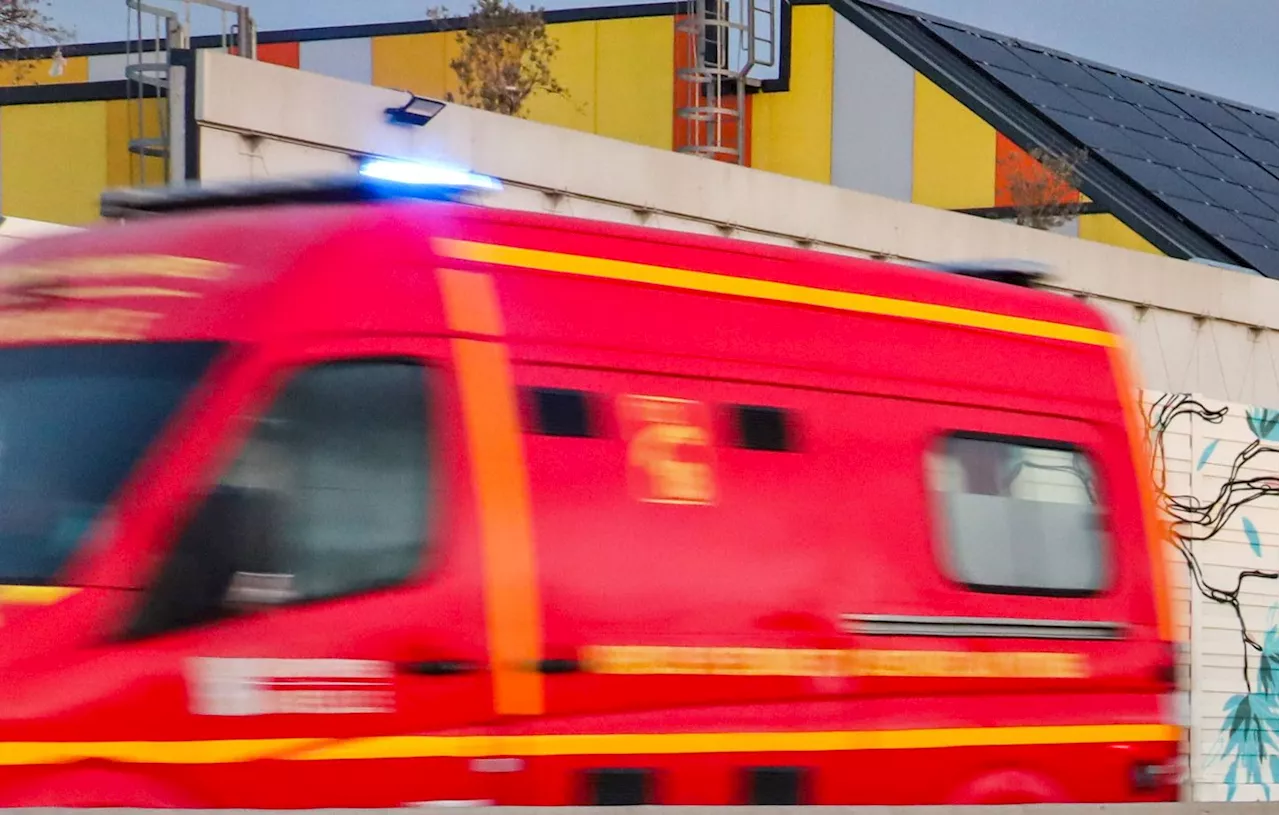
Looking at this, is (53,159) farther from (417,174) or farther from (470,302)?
(470,302)

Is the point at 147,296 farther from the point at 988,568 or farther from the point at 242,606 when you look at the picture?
the point at 988,568

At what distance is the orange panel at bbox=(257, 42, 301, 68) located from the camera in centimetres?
4916

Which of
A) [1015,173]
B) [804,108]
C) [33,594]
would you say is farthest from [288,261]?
[804,108]

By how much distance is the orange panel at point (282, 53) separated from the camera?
4916cm

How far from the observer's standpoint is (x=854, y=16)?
130 ft

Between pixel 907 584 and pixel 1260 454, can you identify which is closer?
pixel 907 584

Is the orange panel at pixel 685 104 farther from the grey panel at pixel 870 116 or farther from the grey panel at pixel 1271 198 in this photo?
the grey panel at pixel 1271 198

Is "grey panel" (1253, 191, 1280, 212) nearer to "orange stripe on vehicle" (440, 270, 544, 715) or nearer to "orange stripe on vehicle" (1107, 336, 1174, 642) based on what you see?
"orange stripe on vehicle" (1107, 336, 1174, 642)

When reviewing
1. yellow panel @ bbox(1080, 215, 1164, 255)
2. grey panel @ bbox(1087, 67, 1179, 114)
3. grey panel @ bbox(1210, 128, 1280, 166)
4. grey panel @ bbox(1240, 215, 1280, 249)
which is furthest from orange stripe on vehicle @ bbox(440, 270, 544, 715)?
grey panel @ bbox(1210, 128, 1280, 166)

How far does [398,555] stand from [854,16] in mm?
34857

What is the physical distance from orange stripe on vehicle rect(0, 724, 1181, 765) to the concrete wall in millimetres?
2960

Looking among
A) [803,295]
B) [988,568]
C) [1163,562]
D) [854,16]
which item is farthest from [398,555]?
[854,16]

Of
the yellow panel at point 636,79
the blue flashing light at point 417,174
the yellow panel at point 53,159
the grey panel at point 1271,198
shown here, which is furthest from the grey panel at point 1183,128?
the blue flashing light at point 417,174

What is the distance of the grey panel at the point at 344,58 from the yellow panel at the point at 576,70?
564 cm
